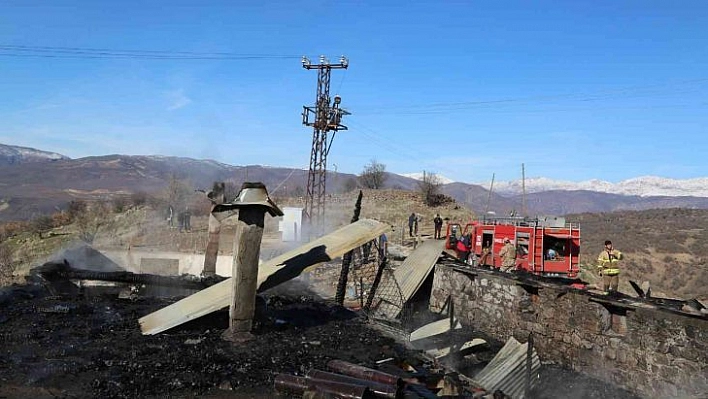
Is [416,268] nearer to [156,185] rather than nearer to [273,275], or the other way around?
[273,275]

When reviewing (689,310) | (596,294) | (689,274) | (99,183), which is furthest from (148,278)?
(99,183)

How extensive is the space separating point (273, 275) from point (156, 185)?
84.3 meters

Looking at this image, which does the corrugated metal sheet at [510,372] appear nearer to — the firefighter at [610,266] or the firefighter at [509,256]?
the firefighter at [610,266]

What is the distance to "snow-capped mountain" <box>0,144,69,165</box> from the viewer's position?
537 ft

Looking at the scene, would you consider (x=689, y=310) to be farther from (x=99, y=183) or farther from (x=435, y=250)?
(x=99, y=183)

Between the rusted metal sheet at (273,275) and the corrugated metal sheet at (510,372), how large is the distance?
3.32m

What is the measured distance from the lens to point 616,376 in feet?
26.7

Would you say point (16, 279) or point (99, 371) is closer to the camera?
point (99, 371)

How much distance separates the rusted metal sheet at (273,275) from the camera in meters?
7.77

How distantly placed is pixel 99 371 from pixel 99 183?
104491mm

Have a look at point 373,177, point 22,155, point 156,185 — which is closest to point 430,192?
point 373,177

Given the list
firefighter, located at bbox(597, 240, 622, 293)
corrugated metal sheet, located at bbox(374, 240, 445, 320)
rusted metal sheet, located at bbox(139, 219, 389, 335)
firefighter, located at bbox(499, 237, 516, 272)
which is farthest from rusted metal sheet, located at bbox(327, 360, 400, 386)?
firefighter, located at bbox(499, 237, 516, 272)

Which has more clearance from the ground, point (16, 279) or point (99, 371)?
point (99, 371)

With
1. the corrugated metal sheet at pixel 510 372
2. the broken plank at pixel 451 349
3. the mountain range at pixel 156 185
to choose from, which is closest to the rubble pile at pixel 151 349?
the broken plank at pixel 451 349
